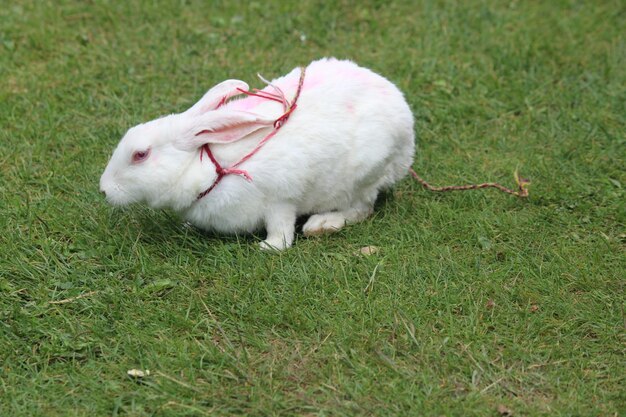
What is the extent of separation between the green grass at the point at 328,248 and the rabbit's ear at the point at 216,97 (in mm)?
575

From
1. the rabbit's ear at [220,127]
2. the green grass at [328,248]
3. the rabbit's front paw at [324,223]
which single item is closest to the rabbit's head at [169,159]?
the rabbit's ear at [220,127]

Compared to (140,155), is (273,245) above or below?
below

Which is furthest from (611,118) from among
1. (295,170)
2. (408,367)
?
(408,367)

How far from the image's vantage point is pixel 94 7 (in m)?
6.24

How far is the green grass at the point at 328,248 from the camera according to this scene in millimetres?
3363

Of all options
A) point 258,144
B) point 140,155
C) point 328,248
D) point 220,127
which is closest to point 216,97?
point 220,127

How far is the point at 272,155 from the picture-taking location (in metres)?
4.01

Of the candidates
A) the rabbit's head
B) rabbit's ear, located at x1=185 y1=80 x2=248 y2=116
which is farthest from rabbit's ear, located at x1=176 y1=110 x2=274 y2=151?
rabbit's ear, located at x1=185 y1=80 x2=248 y2=116

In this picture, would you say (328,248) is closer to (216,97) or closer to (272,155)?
(272,155)

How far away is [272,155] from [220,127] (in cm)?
27

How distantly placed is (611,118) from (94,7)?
3640mm

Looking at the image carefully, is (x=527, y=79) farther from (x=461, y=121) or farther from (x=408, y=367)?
(x=408, y=367)

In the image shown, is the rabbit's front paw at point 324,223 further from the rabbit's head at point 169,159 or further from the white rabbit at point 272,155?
the rabbit's head at point 169,159

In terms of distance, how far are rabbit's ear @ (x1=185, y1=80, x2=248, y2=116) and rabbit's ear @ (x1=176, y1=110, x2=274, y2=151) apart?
102 millimetres
